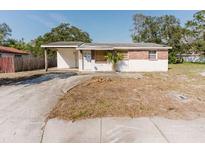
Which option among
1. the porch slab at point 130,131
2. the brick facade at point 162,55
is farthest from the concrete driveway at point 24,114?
the brick facade at point 162,55

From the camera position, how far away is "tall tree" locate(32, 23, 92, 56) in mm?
40750

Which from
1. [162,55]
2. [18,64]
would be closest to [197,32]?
[162,55]

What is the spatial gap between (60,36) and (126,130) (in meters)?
41.5

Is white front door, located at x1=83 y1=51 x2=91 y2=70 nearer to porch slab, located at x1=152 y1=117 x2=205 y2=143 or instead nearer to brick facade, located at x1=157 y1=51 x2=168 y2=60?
brick facade, located at x1=157 y1=51 x2=168 y2=60

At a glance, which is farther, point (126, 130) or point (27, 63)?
point (27, 63)

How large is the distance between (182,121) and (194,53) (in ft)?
134

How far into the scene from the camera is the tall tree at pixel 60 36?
4075 cm

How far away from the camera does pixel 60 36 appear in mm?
44344

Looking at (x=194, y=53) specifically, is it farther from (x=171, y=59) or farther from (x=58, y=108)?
(x=58, y=108)

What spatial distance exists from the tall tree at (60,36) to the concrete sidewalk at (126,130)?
33.7m

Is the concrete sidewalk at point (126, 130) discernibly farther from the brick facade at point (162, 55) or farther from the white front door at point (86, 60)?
the brick facade at point (162, 55)

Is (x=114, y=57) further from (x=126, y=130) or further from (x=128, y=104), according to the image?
(x=126, y=130)
